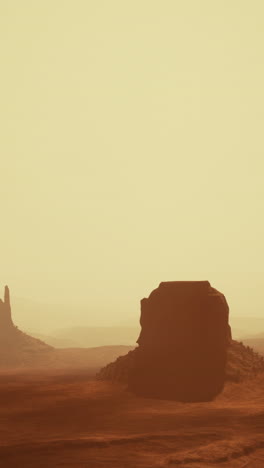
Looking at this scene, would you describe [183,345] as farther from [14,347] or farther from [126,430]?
[14,347]

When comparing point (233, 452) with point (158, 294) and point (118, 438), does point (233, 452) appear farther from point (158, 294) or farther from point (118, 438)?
point (158, 294)

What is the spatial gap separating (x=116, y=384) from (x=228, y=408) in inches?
415

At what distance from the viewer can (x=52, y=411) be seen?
29141 millimetres

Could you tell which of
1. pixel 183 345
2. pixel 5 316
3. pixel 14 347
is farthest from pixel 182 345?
pixel 5 316

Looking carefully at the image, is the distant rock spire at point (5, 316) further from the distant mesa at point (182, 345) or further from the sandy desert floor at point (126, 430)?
the distant mesa at point (182, 345)

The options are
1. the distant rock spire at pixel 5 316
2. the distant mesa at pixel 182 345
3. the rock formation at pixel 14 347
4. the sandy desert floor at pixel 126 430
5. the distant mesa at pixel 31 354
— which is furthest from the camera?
the distant rock spire at pixel 5 316

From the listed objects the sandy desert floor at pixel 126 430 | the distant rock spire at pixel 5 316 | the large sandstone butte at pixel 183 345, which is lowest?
the sandy desert floor at pixel 126 430

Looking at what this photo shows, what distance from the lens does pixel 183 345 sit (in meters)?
35.2

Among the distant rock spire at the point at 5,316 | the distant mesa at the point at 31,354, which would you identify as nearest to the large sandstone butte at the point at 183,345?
the distant mesa at the point at 31,354

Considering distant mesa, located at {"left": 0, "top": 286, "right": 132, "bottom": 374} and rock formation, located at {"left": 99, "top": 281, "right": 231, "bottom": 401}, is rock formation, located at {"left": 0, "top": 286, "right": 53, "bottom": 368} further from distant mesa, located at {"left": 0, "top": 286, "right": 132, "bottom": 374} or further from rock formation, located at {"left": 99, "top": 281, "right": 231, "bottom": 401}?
rock formation, located at {"left": 99, "top": 281, "right": 231, "bottom": 401}

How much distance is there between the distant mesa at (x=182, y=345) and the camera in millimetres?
34000

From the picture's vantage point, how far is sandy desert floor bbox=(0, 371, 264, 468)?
19719mm

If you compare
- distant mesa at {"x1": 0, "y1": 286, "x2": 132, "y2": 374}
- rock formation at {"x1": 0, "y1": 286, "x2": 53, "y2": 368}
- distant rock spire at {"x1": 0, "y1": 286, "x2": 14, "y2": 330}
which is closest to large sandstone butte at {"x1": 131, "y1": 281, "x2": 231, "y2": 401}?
distant mesa at {"x1": 0, "y1": 286, "x2": 132, "y2": 374}

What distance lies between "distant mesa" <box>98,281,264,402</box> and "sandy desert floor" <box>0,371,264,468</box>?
1.36 metres
